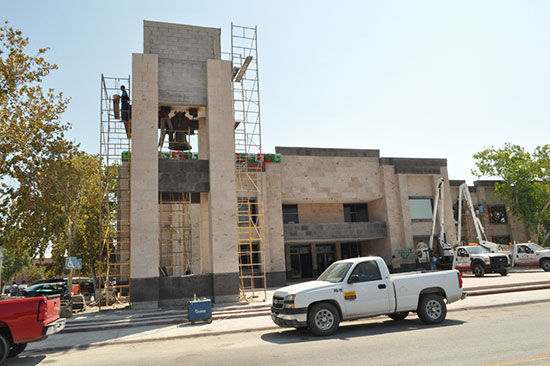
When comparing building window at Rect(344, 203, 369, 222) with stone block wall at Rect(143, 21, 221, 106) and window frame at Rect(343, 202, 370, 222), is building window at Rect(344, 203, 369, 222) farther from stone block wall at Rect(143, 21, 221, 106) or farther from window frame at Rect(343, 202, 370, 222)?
stone block wall at Rect(143, 21, 221, 106)

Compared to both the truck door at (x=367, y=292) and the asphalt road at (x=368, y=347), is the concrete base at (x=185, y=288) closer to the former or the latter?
the asphalt road at (x=368, y=347)

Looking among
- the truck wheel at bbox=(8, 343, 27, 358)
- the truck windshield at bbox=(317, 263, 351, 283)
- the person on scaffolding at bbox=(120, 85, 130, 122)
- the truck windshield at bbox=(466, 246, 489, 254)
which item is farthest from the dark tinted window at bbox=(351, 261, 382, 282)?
the truck windshield at bbox=(466, 246, 489, 254)

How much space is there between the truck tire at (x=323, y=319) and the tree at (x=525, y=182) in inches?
1404

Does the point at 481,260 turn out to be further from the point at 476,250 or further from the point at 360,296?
the point at 360,296

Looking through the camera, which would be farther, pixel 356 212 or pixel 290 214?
pixel 356 212

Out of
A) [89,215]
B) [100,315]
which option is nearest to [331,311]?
[100,315]

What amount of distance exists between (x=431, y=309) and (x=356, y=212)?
82.8ft

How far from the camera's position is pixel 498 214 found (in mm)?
41344

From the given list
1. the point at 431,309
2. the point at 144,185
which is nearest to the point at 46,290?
the point at 144,185

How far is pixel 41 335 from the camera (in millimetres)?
8648

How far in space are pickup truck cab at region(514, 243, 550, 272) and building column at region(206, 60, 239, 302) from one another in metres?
23.5

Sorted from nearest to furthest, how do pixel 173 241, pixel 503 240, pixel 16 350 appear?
pixel 16 350 → pixel 173 241 → pixel 503 240

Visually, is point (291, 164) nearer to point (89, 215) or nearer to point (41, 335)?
point (89, 215)

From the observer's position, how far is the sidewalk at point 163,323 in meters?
11.3
